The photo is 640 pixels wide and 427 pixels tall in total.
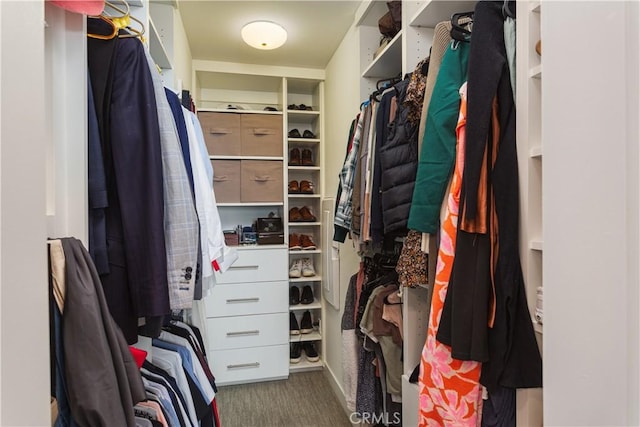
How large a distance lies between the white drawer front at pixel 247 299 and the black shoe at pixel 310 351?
503 mm

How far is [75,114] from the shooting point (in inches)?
29.6

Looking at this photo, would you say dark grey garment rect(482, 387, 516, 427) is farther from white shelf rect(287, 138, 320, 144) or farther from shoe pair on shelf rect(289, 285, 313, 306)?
white shelf rect(287, 138, 320, 144)

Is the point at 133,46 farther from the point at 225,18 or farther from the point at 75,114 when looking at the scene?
the point at 225,18

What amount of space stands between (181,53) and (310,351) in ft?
7.80

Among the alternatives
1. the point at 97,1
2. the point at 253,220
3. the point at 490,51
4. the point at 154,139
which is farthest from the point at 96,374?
the point at 253,220

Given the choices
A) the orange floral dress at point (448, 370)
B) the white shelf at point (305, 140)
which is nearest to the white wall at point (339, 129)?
the white shelf at point (305, 140)

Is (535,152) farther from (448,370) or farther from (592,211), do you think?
(448,370)

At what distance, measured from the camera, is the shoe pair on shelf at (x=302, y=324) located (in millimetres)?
2807

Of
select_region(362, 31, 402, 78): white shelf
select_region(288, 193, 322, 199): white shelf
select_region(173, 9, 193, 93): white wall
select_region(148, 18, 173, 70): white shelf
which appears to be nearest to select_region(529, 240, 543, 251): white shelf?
select_region(362, 31, 402, 78): white shelf

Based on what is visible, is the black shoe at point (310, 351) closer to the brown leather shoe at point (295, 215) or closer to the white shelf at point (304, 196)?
the brown leather shoe at point (295, 215)

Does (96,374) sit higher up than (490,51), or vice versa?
(490,51)

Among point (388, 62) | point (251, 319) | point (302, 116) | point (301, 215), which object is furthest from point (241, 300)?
point (388, 62)

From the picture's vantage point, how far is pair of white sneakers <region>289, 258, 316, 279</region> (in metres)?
2.73

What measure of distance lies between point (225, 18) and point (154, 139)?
1.50 metres
